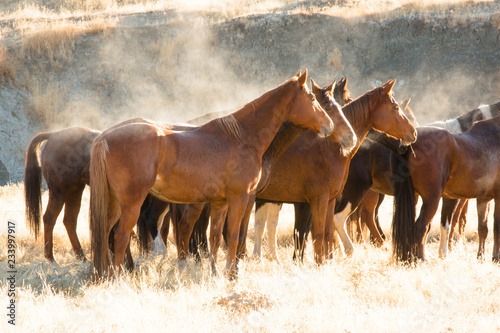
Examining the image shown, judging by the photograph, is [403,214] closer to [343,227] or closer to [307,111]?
[343,227]

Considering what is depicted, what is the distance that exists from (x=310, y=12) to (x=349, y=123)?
68.7 feet

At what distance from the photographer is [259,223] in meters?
8.72

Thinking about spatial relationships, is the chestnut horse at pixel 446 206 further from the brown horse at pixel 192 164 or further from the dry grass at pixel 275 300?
the brown horse at pixel 192 164

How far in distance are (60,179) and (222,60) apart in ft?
58.0

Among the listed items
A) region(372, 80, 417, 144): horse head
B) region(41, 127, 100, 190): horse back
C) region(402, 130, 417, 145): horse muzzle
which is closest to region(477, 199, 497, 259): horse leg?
region(402, 130, 417, 145): horse muzzle

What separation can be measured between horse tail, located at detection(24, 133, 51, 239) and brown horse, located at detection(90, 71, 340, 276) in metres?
2.35

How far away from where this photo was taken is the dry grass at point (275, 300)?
13.6 feet

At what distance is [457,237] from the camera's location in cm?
980

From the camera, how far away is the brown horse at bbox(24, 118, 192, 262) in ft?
25.0

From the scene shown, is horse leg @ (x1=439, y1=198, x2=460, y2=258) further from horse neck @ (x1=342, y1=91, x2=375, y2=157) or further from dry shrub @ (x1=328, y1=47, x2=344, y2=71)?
dry shrub @ (x1=328, y1=47, x2=344, y2=71)

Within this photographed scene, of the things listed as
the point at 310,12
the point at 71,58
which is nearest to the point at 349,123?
the point at 71,58

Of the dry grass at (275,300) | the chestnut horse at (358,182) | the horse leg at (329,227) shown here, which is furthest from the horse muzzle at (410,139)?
the dry grass at (275,300)

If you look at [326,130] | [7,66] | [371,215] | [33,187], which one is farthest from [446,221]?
[7,66]

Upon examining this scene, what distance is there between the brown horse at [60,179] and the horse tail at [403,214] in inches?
114
